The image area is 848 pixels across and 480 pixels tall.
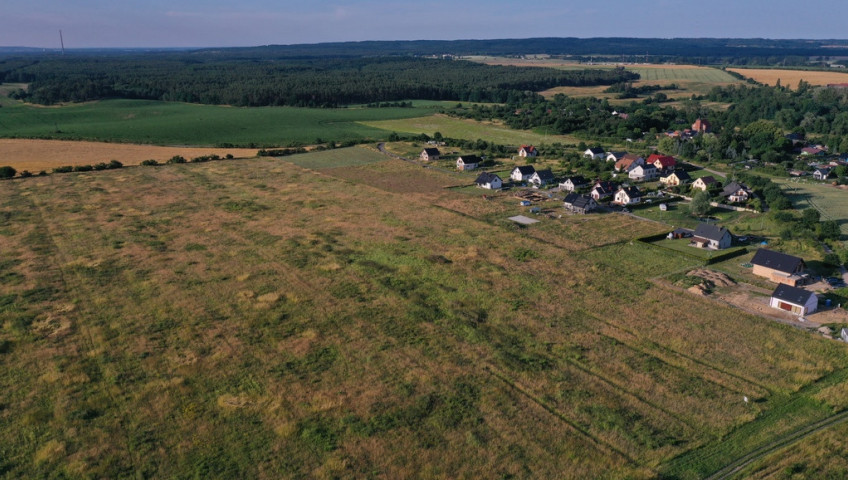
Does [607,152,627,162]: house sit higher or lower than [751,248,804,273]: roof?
higher

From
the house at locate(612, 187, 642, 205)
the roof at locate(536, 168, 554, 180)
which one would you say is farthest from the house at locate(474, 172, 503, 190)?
the house at locate(612, 187, 642, 205)

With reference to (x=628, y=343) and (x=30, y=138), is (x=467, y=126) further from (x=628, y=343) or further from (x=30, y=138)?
(x=628, y=343)

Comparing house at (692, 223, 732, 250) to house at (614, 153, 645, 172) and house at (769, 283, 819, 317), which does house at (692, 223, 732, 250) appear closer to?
house at (769, 283, 819, 317)

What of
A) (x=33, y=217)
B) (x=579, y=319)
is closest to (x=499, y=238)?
(x=579, y=319)

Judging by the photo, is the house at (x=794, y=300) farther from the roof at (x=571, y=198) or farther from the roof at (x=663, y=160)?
the roof at (x=663, y=160)

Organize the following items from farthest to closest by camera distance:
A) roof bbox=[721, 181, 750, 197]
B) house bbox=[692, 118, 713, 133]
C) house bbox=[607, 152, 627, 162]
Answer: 1. house bbox=[692, 118, 713, 133]
2. house bbox=[607, 152, 627, 162]
3. roof bbox=[721, 181, 750, 197]

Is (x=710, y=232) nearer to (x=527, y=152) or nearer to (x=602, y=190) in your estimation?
(x=602, y=190)
